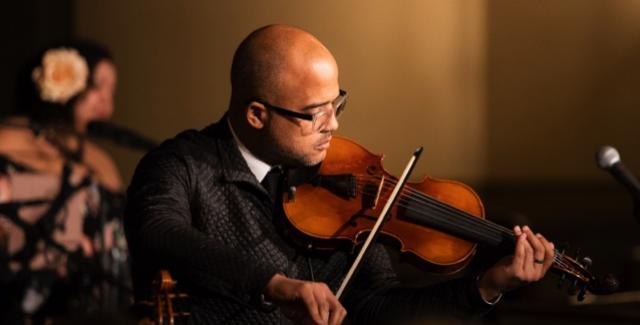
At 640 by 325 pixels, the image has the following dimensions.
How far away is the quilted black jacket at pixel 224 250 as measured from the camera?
1.76 metres

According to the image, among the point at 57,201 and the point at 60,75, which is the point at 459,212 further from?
the point at 60,75

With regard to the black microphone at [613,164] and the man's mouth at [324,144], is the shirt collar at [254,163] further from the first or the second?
the black microphone at [613,164]

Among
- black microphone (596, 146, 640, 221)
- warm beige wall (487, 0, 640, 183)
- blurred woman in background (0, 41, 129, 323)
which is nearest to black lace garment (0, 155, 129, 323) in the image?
blurred woman in background (0, 41, 129, 323)

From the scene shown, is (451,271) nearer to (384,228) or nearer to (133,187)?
(384,228)

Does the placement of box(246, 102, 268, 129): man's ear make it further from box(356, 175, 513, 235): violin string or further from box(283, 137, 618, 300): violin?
box(356, 175, 513, 235): violin string

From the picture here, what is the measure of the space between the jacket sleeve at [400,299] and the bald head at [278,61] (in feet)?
1.42

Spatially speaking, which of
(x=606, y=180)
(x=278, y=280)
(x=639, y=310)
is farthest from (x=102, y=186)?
(x=606, y=180)

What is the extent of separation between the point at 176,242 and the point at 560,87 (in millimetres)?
4754

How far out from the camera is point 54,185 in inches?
145

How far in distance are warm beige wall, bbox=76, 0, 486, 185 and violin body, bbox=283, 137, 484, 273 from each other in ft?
9.26

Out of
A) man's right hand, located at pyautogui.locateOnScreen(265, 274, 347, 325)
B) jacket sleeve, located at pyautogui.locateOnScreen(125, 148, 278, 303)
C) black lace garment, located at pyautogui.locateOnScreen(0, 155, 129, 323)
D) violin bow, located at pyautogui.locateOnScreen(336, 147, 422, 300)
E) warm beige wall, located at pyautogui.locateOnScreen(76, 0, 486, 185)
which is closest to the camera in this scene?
man's right hand, located at pyautogui.locateOnScreen(265, 274, 347, 325)

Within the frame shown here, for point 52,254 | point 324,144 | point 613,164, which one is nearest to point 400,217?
point 324,144

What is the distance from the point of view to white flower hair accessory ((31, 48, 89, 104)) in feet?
12.9

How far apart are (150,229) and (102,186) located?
212 centimetres
